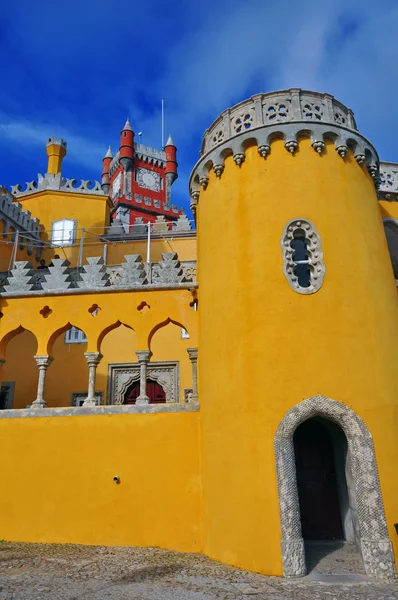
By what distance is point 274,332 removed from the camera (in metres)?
7.58

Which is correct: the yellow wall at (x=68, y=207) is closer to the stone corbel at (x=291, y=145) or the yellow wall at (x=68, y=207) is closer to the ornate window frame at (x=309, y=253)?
the stone corbel at (x=291, y=145)

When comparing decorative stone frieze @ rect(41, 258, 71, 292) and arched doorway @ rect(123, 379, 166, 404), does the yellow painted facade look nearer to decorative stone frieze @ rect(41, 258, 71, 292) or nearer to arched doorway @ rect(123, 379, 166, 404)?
decorative stone frieze @ rect(41, 258, 71, 292)

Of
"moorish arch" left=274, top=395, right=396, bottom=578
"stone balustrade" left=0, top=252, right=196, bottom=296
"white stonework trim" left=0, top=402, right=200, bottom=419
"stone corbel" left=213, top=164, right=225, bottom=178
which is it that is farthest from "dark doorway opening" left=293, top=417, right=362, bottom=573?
"stone corbel" left=213, top=164, right=225, bottom=178

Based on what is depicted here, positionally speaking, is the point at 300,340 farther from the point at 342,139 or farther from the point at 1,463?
the point at 1,463

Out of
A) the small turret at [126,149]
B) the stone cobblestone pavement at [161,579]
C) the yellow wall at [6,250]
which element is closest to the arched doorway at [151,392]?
the yellow wall at [6,250]

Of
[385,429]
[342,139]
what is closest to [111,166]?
[342,139]

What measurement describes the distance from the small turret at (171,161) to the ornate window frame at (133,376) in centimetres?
3130

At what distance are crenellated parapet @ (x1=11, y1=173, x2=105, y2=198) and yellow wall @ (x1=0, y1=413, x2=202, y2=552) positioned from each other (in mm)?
13828

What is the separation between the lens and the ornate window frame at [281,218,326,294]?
7.85 m

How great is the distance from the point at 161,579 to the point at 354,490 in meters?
3.19

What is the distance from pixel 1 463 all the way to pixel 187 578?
4.63m

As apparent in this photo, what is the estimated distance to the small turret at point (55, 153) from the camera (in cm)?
2161

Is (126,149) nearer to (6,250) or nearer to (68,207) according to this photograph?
(68,207)

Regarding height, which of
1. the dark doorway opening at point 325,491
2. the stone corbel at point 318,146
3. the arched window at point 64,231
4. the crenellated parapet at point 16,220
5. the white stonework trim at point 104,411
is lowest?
the dark doorway opening at point 325,491
